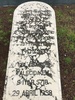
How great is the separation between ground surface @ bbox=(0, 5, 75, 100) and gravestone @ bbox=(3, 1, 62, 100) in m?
1.20

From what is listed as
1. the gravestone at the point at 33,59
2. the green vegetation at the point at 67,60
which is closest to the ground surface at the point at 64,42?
the green vegetation at the point at 67,60

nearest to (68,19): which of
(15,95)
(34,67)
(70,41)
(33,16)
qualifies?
(70,41)

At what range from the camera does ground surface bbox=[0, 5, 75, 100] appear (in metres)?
7.97

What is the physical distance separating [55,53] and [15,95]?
5.96 ft

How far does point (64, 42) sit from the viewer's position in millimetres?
9398

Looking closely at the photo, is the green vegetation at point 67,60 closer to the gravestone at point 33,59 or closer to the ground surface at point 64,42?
the ground surface at point 64,42

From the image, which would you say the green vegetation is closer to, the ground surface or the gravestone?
the ground surface

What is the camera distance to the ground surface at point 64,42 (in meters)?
7.97

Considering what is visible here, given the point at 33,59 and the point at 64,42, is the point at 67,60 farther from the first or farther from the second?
the point at 33,59

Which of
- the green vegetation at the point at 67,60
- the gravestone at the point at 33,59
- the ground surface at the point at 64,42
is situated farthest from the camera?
the green vegetation at the point at 67,60

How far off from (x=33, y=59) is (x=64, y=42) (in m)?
2.58

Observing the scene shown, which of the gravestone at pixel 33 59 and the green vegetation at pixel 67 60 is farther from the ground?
the gravestone at pixel 33 59

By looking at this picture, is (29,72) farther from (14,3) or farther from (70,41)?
(14,3)

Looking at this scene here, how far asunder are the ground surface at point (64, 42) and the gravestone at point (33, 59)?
47.1 inches
